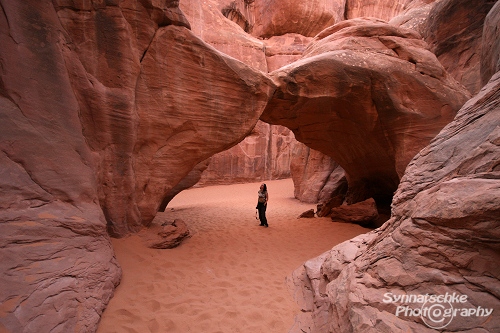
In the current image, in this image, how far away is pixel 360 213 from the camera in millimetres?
7930

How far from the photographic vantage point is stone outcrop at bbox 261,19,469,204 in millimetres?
6410

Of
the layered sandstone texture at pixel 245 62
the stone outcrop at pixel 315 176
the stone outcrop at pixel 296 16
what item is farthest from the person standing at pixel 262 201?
the stone outcrop at pixel 296 16

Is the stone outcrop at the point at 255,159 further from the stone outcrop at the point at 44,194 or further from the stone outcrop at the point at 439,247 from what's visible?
the stone outcrop at the point at 439,247

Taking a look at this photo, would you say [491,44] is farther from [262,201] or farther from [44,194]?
[44,194]

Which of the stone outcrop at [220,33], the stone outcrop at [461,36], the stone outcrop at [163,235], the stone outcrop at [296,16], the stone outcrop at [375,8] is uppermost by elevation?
the stone outcrop at [375,8]

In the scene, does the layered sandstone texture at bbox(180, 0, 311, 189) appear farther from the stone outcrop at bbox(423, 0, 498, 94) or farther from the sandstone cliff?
the stone outcrop at bbox(423, 0, 498, 94)

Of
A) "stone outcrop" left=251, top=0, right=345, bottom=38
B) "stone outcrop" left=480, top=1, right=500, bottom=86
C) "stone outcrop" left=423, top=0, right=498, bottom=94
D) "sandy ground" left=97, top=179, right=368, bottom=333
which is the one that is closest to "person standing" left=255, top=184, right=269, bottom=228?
"sandy ground" left=97, top=179, right=368, bottom=333

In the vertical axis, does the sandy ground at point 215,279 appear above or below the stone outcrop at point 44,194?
below

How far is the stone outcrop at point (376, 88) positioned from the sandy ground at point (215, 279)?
3.14m

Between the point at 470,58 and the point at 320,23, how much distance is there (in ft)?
49.7

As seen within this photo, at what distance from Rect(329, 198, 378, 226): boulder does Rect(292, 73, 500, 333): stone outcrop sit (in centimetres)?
504

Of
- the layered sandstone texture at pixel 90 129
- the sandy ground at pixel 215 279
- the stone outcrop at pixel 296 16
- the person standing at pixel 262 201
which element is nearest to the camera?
the layered sandstone texture at pixel 90 129

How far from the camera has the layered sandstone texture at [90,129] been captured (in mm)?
2730

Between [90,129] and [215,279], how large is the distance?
327cm
